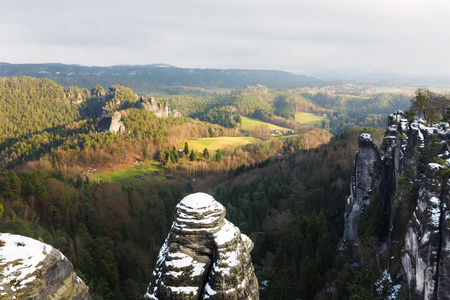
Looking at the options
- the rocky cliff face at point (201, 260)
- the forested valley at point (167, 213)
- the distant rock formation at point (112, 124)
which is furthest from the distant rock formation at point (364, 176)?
the distant rock formation at point (112, 124)

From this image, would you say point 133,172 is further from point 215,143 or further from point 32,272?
point 32,272

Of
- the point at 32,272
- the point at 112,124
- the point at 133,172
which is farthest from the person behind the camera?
the point at 112,124

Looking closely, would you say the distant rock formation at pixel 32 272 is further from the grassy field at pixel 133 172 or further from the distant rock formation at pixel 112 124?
the distant rock formation at pixel 112 124

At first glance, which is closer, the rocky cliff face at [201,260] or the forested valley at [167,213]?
the rocky cliff face at [201,260]

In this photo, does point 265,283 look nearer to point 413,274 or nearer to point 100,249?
point 413,274

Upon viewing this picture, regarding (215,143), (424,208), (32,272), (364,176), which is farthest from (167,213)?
(215,143)

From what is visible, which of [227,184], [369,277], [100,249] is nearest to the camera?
[369,277]

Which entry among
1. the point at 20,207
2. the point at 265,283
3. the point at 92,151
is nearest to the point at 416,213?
the point at 265,283
